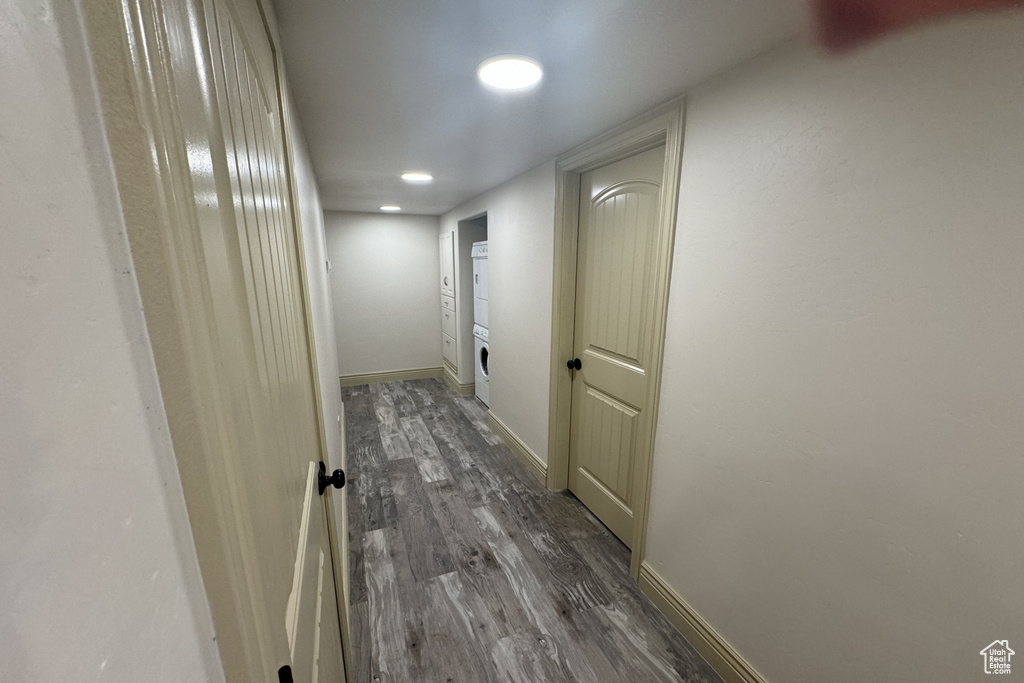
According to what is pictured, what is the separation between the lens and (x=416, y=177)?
2.76 metres

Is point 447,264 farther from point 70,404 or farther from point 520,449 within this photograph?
point 70,404

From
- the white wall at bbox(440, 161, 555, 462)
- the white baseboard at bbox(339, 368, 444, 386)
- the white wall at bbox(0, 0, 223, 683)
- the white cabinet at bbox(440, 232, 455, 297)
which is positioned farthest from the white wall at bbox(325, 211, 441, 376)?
the white wall at bbox(0, 0, 223, 683)

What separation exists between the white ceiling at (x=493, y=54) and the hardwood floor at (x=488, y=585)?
7.00ft

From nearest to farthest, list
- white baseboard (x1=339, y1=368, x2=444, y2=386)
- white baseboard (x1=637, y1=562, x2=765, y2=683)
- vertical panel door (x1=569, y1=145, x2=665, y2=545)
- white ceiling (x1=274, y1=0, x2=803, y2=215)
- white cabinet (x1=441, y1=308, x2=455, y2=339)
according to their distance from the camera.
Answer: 1. white ceiling (x1=274, y1=0, x2=803, y2=215)
2. white baseboard (x1=637, y1=562, x2=765, y2=683)
3. vertical panel door (x1=569, y1=145, x2=665, y2=545)
4. white cabinet (x1=441, y1=308, x2=455, y2=339)
5. white baseboard (x1=339, y1=368, x2=444, y2=386)

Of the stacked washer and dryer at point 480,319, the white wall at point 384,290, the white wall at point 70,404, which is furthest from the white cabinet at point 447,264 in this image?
the white wall at point 70,404

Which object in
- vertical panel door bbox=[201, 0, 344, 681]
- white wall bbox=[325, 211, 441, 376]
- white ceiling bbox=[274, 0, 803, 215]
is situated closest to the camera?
vertical panel door bbox=[201, 0, 344, 681]

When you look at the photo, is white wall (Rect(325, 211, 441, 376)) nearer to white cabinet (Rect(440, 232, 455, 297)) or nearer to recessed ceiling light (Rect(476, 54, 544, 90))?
white cabinet (Rect(440, 232, 455, 297))

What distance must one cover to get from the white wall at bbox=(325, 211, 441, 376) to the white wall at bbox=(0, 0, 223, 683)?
465 cm

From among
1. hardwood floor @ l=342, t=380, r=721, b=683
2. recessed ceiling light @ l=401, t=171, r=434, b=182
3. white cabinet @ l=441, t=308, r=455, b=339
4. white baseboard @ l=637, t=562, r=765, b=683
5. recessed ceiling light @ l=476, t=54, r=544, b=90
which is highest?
recessed ceiling light @ l=476, t=54, r=544, b=90

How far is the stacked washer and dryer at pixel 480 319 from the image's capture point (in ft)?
12.5

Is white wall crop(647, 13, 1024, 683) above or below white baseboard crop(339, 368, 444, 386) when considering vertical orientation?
above

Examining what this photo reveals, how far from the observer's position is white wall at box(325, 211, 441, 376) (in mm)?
4578

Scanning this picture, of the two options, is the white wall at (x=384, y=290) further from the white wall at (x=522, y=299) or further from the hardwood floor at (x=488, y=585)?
the hardwood floor at (x=488, y=585)

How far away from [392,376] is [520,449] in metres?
2.58
